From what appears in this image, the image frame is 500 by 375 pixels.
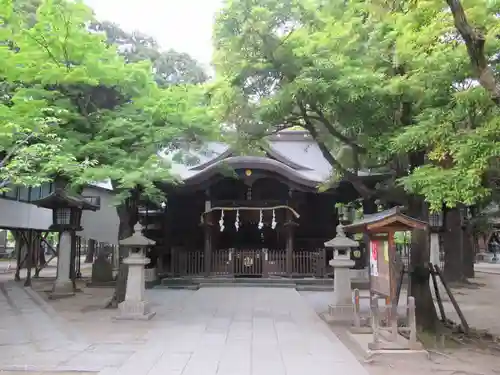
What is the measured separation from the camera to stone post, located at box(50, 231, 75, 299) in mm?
15834

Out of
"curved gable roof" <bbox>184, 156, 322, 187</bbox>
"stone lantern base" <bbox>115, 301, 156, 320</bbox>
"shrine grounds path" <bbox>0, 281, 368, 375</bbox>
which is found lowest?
"shrine grounds path" <bbox>0, 281, 368, 375</bbox>

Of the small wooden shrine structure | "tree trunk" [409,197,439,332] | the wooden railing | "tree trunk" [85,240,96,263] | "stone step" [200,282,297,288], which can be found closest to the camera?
the small wooden shrine structure

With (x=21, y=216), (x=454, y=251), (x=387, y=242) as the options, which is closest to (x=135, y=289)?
(x=387, y=242)

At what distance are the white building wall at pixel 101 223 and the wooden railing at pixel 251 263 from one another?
22.6 ft


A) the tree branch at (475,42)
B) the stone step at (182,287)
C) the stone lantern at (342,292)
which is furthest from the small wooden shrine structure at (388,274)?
the stone step at (182,287)

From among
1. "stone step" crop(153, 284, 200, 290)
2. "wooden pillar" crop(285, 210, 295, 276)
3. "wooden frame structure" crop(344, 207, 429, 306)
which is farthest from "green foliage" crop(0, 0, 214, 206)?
"wooden pillar" crop(285, 210, 295, 276)

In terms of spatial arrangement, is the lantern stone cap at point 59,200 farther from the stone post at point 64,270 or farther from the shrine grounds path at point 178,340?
the shrine grounds path at point 178,340

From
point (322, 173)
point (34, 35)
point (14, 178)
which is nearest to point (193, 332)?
point (14, 178)

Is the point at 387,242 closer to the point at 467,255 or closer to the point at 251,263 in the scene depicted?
the point at 251,263

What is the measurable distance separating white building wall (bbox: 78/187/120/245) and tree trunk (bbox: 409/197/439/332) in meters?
17.7

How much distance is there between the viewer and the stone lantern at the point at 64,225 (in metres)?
15.9

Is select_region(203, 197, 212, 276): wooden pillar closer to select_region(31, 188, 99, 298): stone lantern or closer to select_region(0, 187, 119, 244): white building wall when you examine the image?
select_region(0, 187, 119, 244): white building wall

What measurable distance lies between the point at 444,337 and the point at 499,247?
47.5m

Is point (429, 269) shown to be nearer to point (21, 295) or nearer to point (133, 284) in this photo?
point (133, 284)
